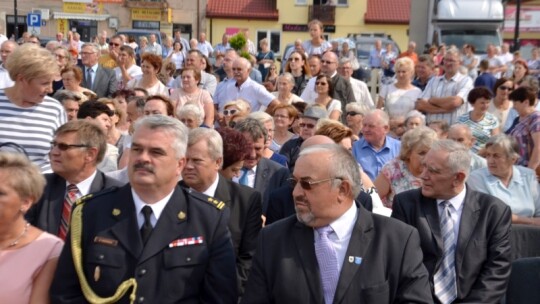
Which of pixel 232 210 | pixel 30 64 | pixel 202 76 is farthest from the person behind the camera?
pixel 202 76

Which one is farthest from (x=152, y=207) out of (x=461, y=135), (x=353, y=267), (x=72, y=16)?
(x=72, y=16)

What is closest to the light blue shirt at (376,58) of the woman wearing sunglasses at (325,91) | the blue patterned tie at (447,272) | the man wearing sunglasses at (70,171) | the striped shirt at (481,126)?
the woman wearing sunglasses at (325,91)

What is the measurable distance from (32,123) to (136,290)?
2.36 metres

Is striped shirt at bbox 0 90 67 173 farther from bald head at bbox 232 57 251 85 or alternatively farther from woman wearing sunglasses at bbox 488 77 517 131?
woman wearing sunglasses at bbox 488 77 517 131

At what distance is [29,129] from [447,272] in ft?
9.99

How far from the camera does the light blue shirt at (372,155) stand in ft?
24.8

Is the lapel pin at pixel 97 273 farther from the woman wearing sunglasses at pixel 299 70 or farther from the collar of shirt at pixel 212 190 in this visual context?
the woman wearing sunglasses at pixel 299 70

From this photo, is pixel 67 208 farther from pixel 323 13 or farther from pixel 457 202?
pixel 323 13

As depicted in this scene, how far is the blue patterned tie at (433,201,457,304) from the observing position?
186 inches

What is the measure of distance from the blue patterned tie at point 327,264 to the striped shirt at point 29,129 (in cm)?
248

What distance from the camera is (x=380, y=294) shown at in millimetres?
3611

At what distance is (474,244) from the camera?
478cm

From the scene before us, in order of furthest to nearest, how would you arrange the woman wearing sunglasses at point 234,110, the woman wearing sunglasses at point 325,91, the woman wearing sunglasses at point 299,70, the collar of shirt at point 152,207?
the woman wearing sunglasses at point 299,70 → the woman wearing sunglasses at point 325,91 → the woman wearing sunglasses at point 234,110 → the collar of shirt at point 152,207

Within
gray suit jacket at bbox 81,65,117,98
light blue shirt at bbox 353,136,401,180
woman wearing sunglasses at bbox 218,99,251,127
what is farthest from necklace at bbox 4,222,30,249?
gray suit jacket at bbox 81,65,117,98
